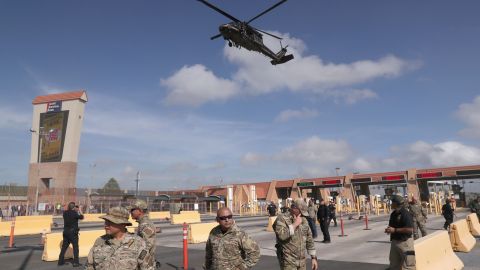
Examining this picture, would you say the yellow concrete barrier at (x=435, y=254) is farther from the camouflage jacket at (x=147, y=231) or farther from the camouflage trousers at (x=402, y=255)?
the camouflage jacket at (x=147, y=231)

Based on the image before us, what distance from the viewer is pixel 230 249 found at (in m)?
4.49

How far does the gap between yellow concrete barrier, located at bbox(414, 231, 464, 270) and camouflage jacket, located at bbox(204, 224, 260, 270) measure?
376 cm

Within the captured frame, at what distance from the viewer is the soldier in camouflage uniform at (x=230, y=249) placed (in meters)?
4.46

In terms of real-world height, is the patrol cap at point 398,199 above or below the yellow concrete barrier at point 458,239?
above

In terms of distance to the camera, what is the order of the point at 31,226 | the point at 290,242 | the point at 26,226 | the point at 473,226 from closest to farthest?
the point at 290,242 < the point at 473,226 < the point at 26,226 < the point at 31,226

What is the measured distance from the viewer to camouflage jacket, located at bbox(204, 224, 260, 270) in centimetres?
446

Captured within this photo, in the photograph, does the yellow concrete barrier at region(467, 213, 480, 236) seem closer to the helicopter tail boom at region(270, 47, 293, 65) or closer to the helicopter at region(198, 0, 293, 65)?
the helicopter tail boom at region(270, 47, 293, 65)

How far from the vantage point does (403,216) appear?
7219 millimetres

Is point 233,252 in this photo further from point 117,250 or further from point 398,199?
point 398,199

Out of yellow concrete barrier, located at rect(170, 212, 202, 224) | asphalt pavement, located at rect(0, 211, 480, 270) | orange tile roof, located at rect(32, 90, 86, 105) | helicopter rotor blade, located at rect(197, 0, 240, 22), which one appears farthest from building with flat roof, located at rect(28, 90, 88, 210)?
helicopter rotor blade, located at rect(197, 0, 240, 22)

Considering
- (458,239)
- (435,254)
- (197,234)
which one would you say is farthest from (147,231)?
(197,234)

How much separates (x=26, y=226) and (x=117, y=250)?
2269 cm

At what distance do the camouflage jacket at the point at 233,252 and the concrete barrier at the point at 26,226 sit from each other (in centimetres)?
2006

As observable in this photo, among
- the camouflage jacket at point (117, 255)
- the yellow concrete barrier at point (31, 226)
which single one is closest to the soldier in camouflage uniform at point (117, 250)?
the camouflage jacket at point (117, 255)
